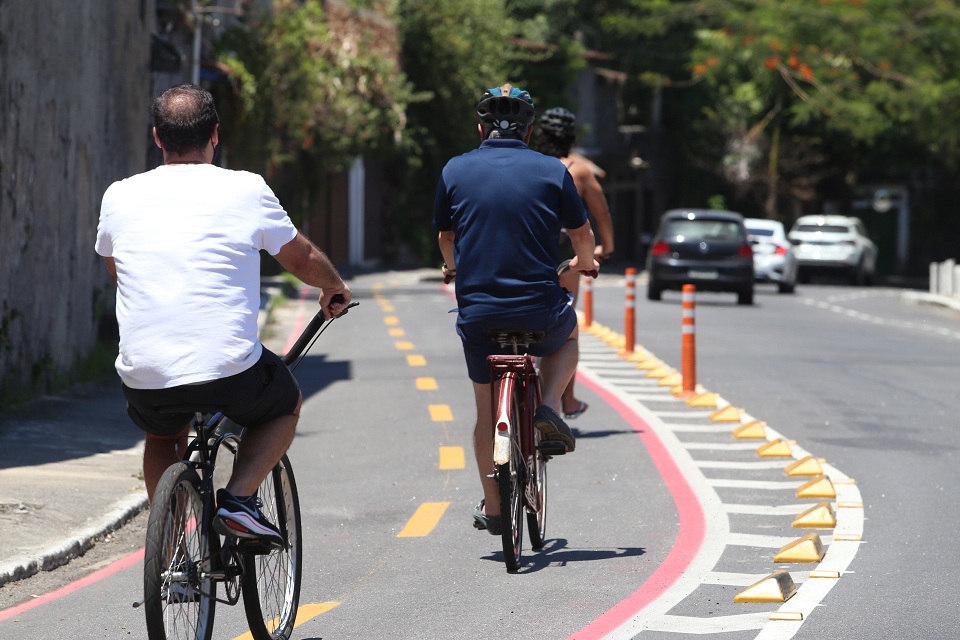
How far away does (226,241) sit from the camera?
470 centimetres

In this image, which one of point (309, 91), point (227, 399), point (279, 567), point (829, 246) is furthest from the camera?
point (829, 246)

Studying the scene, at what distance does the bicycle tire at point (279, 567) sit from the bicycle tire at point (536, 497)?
1501 mm

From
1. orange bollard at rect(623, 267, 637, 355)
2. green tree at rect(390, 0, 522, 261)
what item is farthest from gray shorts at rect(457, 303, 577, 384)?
green tree at rect(390, 0, 522, 261)

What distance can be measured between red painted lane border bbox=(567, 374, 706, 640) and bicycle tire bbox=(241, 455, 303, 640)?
0.95 meters

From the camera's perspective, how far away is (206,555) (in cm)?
474

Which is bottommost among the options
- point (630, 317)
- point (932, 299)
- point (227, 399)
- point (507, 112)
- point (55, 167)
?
point (932, 299)

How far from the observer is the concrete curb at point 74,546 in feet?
22.2

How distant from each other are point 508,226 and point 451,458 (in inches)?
143

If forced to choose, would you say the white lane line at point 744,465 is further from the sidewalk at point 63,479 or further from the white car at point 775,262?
the white car at point 775,262

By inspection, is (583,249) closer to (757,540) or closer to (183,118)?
(757,540)

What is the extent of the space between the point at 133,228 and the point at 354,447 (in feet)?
19.4

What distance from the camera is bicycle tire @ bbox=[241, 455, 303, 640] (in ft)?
17.4

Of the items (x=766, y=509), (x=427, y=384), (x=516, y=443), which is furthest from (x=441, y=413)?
(x=516, y=443)

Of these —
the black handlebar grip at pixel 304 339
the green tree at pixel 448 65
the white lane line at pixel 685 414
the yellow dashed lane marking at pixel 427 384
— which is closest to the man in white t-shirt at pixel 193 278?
the black handlebar grip at pixel 304 339
